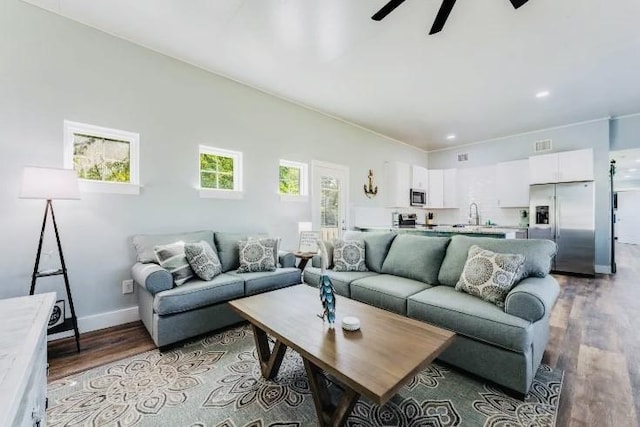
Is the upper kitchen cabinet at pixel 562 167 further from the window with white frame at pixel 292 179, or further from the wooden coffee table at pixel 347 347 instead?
the wooden coffee table at pixel 347 347

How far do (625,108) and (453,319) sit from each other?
220 inches

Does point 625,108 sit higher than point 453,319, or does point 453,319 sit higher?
point 625,108

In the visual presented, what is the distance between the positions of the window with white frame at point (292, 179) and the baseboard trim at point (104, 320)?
2.39m

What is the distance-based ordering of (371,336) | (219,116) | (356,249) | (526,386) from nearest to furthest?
1. (371,336)
2. (526,386)
3. (356,249)
4. (219,116)

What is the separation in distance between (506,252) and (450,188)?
509cm

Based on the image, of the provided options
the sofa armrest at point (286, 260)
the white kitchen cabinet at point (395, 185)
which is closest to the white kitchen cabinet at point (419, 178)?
the white kitchen cabinet at point (395, 185)

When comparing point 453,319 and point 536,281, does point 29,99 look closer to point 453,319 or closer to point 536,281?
point 453,319

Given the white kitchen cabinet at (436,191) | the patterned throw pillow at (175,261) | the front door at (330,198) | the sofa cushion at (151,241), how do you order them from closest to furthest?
the patterned throw pillow at (175,261) → the sofa cushion at (151,241) → the front door at (330,198) → the white kitchen cabinet at (436,191)

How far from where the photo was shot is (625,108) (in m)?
4.62

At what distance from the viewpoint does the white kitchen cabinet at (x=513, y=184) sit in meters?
5.80

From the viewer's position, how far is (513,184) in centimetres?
594

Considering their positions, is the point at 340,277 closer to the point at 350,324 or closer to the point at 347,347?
the point at 350,324

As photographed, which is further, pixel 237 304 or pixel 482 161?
pixel 482 161

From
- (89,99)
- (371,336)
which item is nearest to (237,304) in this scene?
(371,336)
